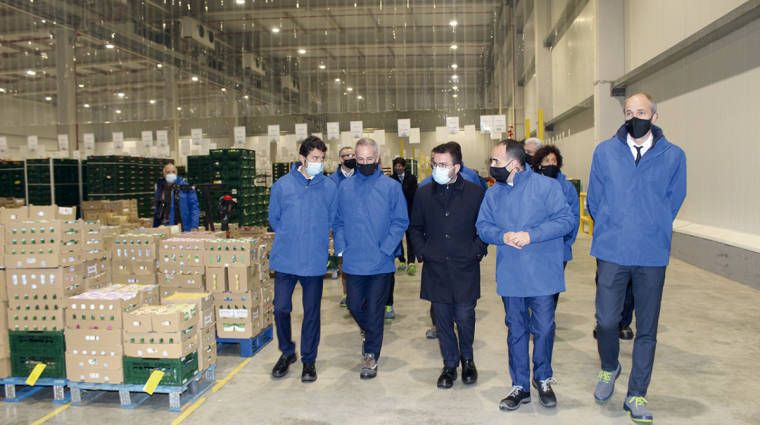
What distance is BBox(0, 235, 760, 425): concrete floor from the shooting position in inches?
145

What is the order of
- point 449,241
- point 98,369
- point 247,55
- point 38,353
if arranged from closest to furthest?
point 449,241 → point 98,369 → point 38,353 → point 247,55

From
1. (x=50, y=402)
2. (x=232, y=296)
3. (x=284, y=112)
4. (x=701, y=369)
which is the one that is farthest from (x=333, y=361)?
(x=284, y=112)

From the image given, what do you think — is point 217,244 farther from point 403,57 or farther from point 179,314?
point 403,57

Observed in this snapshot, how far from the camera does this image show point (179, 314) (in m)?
3.90

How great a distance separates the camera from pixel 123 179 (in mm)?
14172

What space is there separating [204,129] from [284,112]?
2.86 m

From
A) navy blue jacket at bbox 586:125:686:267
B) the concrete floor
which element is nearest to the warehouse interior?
the concrete floor

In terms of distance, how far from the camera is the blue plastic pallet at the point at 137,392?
3885 mm

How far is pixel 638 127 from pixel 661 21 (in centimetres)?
816

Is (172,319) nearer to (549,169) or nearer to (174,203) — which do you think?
(549,169)

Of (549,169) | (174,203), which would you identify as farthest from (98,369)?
(174,203)

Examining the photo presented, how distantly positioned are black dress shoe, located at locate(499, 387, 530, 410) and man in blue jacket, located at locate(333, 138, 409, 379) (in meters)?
1.15

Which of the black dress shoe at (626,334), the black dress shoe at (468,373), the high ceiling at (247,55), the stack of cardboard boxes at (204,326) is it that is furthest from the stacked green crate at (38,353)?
the high ceiling at (247,55)

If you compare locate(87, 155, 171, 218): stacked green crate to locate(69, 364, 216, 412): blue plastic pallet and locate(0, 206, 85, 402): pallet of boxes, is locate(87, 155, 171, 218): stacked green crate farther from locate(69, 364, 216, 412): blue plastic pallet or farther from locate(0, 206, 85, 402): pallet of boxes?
locate(69, 364, 216, 412): blue plastic pallet
